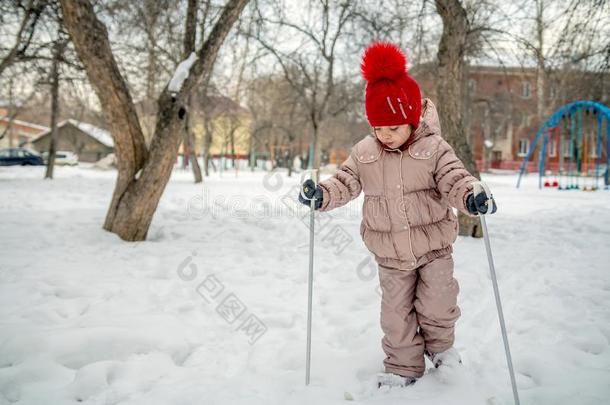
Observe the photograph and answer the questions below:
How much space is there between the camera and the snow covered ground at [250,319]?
2.06 metres

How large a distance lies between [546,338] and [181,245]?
3.80m

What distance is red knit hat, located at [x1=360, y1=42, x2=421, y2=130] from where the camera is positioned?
2.09m

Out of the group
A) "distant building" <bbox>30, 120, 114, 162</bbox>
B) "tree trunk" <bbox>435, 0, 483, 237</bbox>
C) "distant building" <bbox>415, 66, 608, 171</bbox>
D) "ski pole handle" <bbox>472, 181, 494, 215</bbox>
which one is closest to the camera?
"ski pole handle" <bbox>472, 181, 494, 215</bbox>

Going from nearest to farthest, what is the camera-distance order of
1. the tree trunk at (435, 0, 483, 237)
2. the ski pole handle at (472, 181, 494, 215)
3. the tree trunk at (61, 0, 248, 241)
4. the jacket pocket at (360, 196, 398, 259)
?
the ski pole handle at (472, 181, 494, 215), the jacket pocket at (360, 196, 398, 259), the tree trunk at (61, 0, 248, 241), the tree trunk at (435, 0, 483, 237)

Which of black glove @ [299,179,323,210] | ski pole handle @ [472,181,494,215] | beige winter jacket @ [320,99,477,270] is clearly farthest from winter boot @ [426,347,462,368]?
black glove @ [299,179,323,210]

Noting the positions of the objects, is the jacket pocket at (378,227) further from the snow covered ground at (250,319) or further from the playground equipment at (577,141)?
the playground equipment at (577,141)

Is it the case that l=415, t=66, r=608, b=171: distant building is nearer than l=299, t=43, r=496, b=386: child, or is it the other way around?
l=299, t=43, r=496, b=386: child

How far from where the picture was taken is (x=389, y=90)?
211 centimetres

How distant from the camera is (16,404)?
1.90 m

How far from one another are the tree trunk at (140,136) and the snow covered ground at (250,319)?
1.16ft

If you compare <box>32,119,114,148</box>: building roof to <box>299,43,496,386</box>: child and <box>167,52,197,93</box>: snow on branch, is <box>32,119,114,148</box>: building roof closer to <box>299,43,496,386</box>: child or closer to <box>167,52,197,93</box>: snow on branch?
<box>167,52,197,93</box>: snow on branch

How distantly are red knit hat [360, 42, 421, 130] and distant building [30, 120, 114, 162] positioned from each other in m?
43.1

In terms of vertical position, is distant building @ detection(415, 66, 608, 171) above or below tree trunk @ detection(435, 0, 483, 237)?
above

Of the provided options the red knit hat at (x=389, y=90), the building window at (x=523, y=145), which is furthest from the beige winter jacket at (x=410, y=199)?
the building window at (x=523, y=145)
